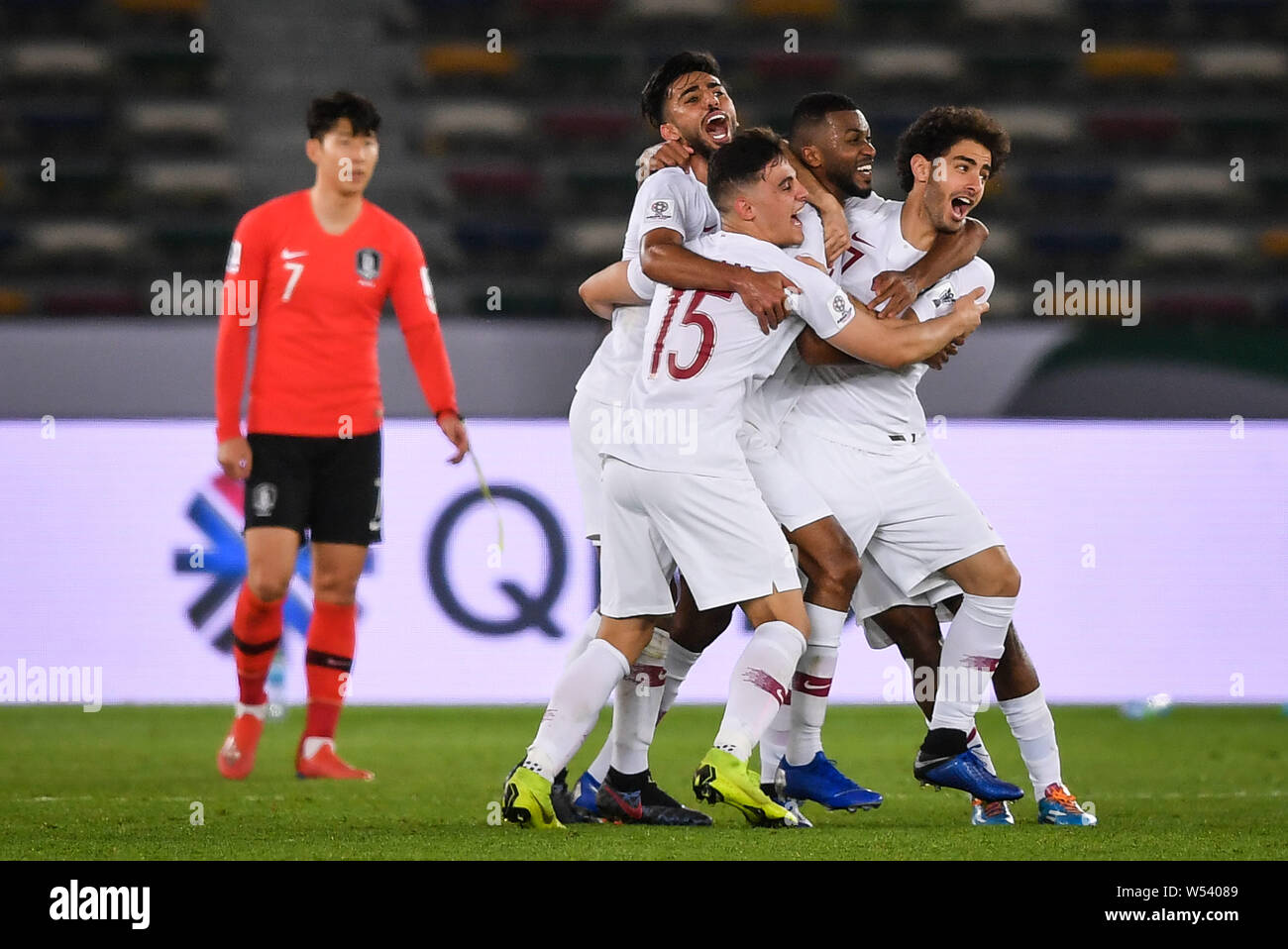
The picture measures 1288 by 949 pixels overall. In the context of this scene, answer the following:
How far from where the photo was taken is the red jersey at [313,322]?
556 centimetres

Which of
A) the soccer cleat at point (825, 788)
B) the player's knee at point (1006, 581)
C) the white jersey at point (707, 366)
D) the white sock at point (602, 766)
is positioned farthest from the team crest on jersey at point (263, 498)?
the player's knee at point (1006, 581)

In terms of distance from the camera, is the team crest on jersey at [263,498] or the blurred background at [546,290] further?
the blurred background at [546,290]

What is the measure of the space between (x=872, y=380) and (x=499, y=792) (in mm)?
1609

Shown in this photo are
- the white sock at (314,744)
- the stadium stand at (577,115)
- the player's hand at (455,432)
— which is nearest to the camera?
the player's hand at (455,432)

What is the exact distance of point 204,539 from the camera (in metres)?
7.60

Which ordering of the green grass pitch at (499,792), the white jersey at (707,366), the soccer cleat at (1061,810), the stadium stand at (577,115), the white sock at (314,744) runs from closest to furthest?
the green grass pitch at (499,792) → the white jersey at (707,366) → the soccer cleat at (1061,810) → the white sock at (314,744) → the stadium stand at (577,115)

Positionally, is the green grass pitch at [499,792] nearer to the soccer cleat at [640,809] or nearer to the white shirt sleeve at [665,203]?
the soccer cleat at [640,809]

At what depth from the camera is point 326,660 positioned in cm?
566

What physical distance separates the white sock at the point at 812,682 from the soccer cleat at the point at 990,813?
415 mm

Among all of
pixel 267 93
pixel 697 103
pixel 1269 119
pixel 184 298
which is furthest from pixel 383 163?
pixel 697 103

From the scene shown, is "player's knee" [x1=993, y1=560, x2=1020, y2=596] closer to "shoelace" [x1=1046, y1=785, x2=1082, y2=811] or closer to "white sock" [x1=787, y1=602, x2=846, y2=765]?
"white sock" [x1=787, y1=602, x2=846, y2=765]

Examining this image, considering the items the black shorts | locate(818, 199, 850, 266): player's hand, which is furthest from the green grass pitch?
locate(818, 199, 850, 266): player's hand

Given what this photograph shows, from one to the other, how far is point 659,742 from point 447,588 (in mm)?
1367

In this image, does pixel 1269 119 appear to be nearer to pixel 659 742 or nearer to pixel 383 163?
pixel 383 163
